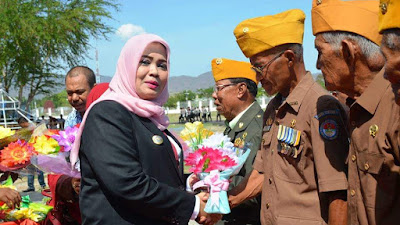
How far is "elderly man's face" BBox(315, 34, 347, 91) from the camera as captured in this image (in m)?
2.19

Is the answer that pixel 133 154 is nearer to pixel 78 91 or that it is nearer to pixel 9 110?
pixel 78 91

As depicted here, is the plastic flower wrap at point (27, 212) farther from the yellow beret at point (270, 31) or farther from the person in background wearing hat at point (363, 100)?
the person in background wearing hat at point (363, 100)

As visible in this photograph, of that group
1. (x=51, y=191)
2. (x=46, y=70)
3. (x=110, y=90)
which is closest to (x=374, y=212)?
(x=110, y=90)

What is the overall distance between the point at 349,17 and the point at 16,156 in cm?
282

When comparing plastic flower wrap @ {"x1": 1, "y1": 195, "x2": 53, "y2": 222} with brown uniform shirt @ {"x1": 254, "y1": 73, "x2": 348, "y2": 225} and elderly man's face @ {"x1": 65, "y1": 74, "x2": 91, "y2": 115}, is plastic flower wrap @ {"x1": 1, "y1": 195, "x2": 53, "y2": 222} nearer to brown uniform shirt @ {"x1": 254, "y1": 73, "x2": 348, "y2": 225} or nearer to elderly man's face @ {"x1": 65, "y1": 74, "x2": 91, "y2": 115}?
elderly man's face @ {"x1": 65, "y1": 74, "x2": 91, "y2": 115}

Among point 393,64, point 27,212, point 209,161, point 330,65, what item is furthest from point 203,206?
point 27,212

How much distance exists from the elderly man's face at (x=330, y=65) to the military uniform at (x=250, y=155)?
130 centimetres

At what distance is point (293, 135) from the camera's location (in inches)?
98.2

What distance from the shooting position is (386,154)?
1.89m

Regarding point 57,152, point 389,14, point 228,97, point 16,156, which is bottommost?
point 16,156

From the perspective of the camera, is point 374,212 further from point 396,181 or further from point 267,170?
point 267,170

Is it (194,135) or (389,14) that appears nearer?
(389,14)

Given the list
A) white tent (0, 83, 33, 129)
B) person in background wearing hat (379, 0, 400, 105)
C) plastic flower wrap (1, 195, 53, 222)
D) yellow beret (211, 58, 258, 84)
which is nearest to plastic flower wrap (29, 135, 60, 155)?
plastic flower wrap (1, 195, 53, 222)

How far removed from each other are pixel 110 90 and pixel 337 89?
1.30 meters
